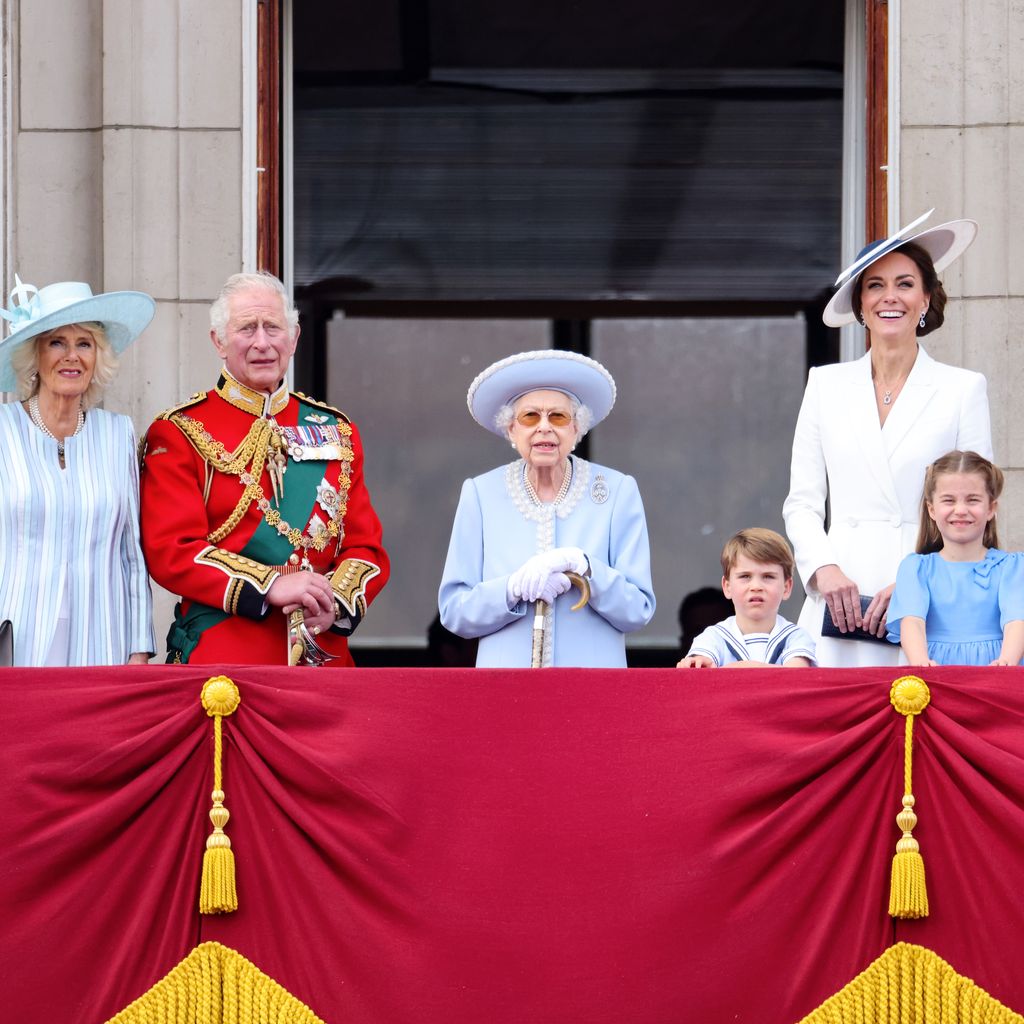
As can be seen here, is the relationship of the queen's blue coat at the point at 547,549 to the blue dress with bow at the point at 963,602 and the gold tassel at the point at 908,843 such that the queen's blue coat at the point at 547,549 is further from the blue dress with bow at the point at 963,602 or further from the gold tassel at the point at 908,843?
the gold tassel at the point at 908,843

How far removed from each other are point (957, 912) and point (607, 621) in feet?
4.11

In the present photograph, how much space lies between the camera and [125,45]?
718 cm

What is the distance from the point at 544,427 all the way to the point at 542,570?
426 mm

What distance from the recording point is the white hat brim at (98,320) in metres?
4.87

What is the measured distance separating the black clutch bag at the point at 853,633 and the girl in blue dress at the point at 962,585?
6.3 inches

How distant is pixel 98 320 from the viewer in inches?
196

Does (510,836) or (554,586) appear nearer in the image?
(510,836)

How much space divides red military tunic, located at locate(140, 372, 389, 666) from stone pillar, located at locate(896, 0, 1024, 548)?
2.70 m

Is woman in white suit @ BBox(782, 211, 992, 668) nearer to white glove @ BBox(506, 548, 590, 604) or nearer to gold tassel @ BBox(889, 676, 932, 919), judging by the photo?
white glove @ BBox(506, 548, 590, 604)

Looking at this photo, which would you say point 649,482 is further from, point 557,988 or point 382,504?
point 557,988

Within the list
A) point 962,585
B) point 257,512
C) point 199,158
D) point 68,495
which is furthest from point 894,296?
point 199,158

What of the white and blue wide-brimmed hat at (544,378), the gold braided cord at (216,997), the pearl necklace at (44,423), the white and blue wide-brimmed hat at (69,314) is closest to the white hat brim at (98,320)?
the white and blue wide-brimmed hat at (69,314)

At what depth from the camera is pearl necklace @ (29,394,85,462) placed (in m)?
4.88

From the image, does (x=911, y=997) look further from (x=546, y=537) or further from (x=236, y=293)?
(x=236, y=293)
